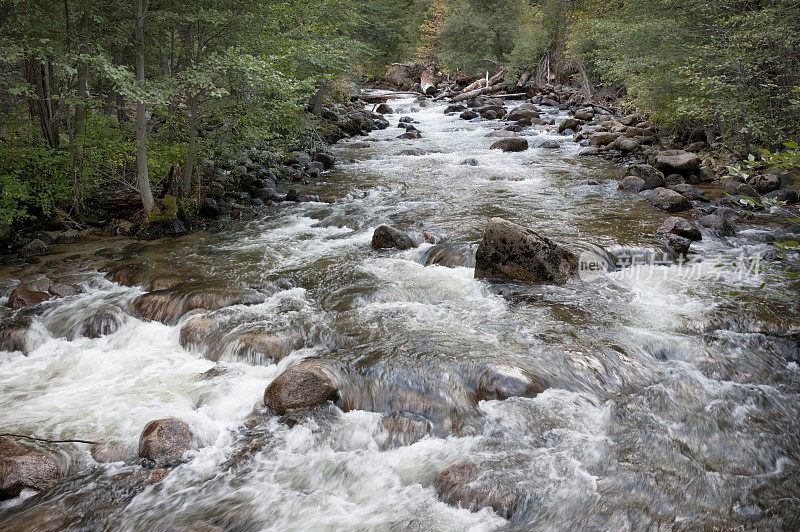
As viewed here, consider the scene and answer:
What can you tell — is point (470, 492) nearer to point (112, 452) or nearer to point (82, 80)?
point (112, 452)

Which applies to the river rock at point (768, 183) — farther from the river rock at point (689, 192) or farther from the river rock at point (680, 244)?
the river rock at point (680, 244)

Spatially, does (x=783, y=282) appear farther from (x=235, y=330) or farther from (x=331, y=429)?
(x=235, y=330)

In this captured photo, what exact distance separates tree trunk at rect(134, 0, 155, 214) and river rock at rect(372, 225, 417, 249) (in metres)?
4.65

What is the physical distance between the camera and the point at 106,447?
172 inches

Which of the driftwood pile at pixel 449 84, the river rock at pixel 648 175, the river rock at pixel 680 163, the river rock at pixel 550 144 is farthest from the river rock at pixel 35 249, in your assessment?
the driftwood pile at pixel 449 84

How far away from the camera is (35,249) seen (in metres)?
9.04

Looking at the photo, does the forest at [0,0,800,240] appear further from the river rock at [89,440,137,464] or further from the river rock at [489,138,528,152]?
the river rock at [89,440,137,464]

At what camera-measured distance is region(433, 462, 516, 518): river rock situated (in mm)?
3762

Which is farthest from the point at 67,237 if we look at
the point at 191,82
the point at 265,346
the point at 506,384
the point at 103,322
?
the point at 506,384

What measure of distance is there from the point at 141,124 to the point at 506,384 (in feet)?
26.2

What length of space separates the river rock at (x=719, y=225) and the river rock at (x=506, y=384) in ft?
21.9

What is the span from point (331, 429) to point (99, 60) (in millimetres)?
6676

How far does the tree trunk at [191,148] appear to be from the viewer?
987 centimetres

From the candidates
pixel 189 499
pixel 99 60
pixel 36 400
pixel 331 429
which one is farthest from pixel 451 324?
pixel 99 60
